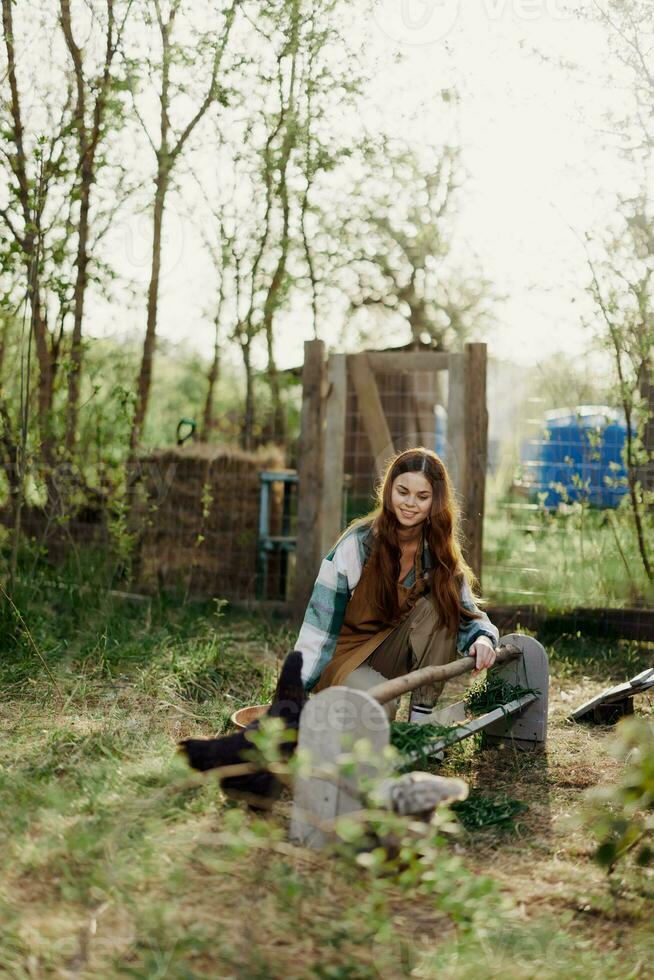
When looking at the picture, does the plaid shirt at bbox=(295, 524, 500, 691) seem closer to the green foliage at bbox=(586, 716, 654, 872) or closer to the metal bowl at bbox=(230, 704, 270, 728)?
the metal bowl at bbox=(230, 704, 270, 728)

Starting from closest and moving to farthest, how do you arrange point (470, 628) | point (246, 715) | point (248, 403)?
point (246, 715), point (470, 628), point (248, 403)

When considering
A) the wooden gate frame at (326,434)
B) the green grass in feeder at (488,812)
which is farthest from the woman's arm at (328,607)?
the wooden gate frame at (326,434)

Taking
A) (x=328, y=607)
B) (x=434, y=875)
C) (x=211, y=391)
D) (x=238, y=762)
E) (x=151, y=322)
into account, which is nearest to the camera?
(x=434, y=875)

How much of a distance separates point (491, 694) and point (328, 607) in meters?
0.83

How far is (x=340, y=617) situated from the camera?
365cm

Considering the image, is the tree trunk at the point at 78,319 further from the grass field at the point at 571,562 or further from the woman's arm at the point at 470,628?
the woman's arm at the point at 470,628

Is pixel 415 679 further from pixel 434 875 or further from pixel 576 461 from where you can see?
pixel 576 461

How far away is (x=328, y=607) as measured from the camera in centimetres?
361

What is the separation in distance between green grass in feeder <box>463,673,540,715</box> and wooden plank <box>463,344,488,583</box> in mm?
2129

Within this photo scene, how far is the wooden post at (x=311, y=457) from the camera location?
6590mm

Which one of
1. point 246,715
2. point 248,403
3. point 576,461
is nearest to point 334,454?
point 576,461

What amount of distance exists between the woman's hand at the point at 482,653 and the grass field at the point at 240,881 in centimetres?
47

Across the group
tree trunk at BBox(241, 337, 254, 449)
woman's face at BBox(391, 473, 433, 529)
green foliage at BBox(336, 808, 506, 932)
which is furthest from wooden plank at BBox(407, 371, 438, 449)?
green foliage at BBox(336, 808, 506, 932)

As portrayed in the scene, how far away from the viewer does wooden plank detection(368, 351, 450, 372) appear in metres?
6.36
